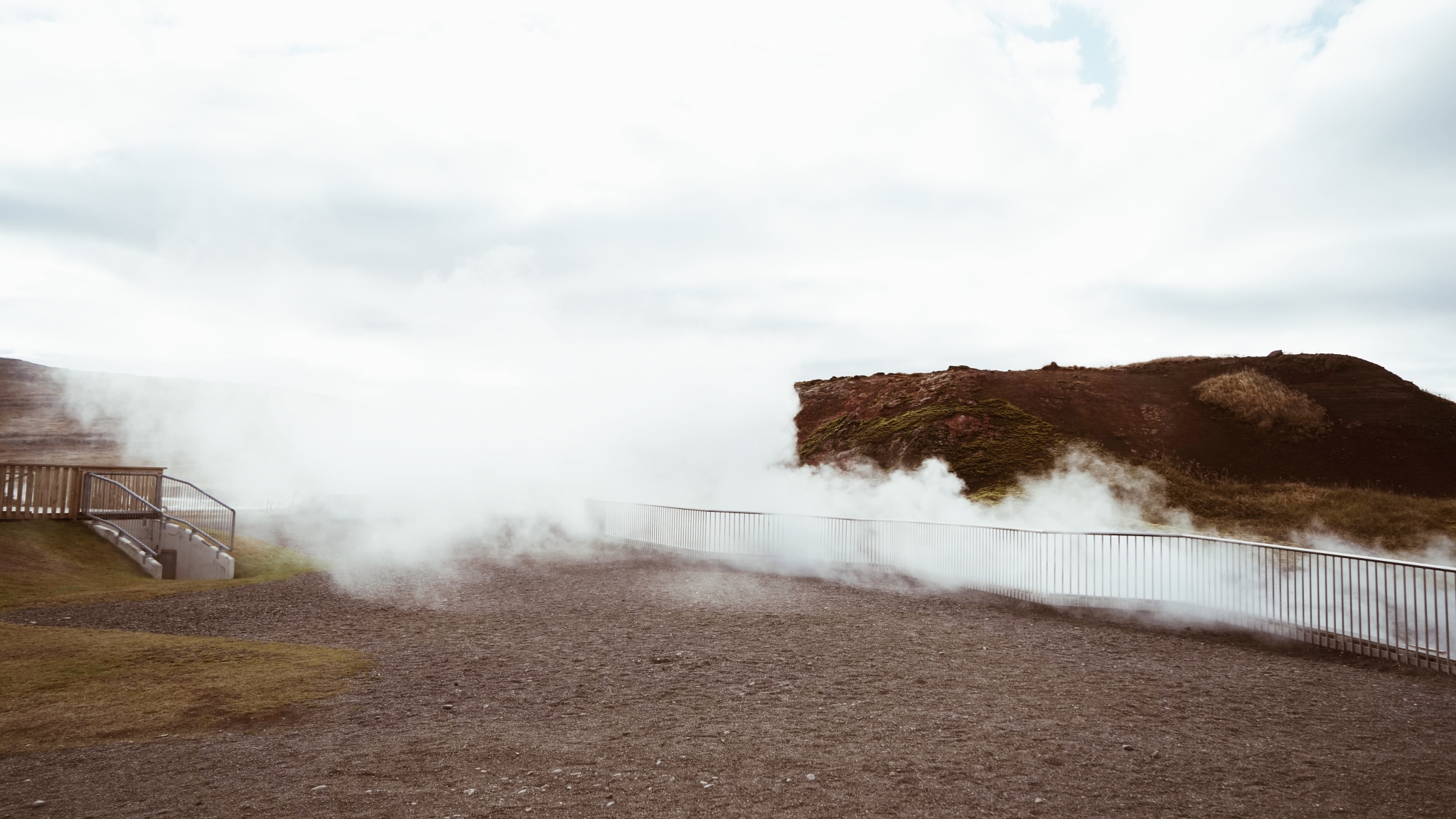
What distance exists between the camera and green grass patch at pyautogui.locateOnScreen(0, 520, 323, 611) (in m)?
14.8

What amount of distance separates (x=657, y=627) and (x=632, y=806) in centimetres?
704

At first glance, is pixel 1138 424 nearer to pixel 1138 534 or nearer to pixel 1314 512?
pixel 1314 512

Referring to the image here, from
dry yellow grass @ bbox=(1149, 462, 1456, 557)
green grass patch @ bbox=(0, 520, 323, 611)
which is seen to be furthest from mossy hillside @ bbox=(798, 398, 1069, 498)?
green grass patch @ bbox=(0, 520, 323, 611)

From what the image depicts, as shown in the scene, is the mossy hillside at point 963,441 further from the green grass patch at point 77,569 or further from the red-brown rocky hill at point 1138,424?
the green grass patch at point 77,569

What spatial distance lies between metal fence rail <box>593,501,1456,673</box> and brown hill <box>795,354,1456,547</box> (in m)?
11.2

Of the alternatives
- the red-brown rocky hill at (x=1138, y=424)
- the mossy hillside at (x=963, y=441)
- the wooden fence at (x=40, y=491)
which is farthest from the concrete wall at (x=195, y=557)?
the red-brown rocky hill at (x=1138, y=424)

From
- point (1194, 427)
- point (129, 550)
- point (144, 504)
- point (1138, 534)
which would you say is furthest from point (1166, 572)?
point (1194, 427)

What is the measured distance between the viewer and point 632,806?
580cm

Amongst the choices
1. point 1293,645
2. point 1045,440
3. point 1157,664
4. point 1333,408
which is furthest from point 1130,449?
point 1157,664

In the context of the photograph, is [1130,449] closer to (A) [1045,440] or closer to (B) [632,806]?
(A) [1045,440]

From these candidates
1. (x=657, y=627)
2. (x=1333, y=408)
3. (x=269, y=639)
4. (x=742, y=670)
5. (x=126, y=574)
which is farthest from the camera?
(x=1333, y=408)

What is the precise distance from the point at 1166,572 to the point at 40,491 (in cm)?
2414

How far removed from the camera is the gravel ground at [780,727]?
599cm

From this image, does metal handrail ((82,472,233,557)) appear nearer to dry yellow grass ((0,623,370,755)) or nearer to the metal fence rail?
dry yellow grass ((0,623,370,755))
